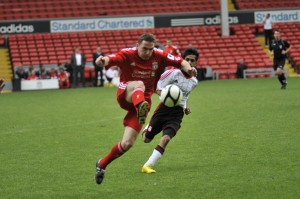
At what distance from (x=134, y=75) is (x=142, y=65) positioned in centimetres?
15

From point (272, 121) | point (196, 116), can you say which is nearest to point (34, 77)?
point (196, 116)

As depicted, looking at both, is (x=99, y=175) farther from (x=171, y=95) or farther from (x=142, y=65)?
(x=142, y=65)

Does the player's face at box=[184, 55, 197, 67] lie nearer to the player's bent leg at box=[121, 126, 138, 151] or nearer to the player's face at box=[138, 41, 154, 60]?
the player's face at box=[138, 41, 154, 60]

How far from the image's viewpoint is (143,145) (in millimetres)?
11953

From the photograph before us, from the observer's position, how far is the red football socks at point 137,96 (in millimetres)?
8000

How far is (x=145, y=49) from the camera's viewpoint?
27.5 feet

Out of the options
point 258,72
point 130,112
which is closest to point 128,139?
point 130,112

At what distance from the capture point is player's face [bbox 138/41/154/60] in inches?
328

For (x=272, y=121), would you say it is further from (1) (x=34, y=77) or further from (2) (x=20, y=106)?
(1) (x=34, y=77)

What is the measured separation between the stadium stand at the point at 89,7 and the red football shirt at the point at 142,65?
32.4 metres

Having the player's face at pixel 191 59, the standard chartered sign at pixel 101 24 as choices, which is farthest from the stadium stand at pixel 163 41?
the player's face at pixel 191 59

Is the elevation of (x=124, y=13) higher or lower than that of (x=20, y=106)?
higher

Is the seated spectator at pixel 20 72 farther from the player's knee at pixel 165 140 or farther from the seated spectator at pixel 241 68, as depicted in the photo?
the player's knee at pixel 165 140

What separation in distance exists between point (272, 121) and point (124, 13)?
27.6 meters
